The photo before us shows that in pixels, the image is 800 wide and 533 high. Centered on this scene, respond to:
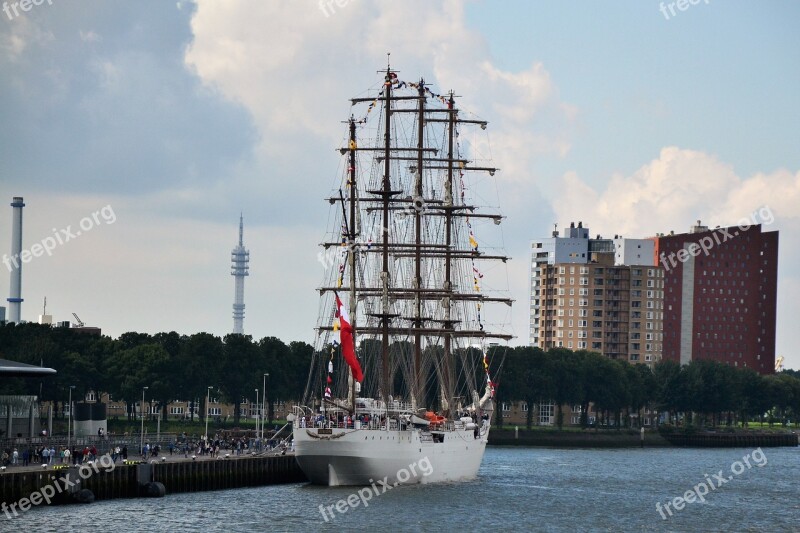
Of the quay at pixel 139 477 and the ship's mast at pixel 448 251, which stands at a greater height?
the ship's mast at pixel 448 251

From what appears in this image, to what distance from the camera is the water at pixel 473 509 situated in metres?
96.2

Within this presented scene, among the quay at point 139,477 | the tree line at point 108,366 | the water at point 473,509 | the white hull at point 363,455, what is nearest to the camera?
the water at point 473,509

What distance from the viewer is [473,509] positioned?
4355 inches

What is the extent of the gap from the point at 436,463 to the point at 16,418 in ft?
131

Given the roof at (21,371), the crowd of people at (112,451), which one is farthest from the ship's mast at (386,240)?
the roof at (21,371)

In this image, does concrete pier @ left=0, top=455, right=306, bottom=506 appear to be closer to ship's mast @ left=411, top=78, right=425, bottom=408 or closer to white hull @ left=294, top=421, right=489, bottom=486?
white hull @ left=294, top=421, right=489, bottom=486

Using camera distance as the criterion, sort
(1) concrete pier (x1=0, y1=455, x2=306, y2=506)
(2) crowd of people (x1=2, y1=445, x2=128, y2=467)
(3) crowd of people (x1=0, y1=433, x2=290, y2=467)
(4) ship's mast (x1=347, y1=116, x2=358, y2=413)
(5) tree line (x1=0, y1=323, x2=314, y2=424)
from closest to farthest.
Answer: (1) concrete pier (x1=0, y1=455, x2=306, y2=506) → (2) crowd of people (x1=2, y1=445, x2=128, y2=467) → (3) crowd of people (x1=0, y1=433, x2=290, y2=467) → (4) ship's mast (x1=347, y1=116, x2=358, y2=413) → (5) tree line (x1=0, y1=323, x2=314, y2=424)

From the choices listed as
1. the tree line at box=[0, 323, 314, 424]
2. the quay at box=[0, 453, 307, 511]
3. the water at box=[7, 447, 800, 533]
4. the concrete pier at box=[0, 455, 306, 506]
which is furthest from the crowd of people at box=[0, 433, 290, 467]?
the tree line at box=[0, 323, 314, 424]

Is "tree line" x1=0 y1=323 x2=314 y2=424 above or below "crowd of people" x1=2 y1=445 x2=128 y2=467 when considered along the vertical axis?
above

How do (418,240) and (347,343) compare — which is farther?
(418,240)

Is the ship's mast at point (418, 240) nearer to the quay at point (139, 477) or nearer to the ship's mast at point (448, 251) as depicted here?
the ship's mast at point (448, 251)

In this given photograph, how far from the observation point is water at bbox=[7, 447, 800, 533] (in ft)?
316

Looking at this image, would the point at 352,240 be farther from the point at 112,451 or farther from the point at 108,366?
the point at 108,366

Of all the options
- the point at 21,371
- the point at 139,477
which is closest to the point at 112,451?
the point at 139,477
